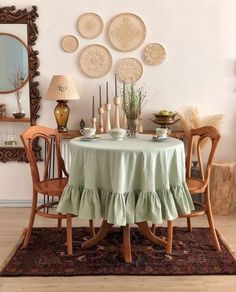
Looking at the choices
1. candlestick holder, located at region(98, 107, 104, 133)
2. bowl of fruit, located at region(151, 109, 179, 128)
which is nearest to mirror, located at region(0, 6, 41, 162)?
candlestick holder, located at region(98, 107, 104, 133)

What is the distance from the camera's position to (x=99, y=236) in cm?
304

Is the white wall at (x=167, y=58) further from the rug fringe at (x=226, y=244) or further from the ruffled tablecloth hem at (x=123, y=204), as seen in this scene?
the ruffled tablecloth hem at (x=123, y=204)

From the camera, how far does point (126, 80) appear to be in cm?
405

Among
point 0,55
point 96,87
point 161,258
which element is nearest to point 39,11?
point 0,55

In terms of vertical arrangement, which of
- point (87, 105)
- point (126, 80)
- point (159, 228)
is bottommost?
point (159, 228)

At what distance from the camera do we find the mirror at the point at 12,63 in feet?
12.9

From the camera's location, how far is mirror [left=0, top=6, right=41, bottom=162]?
390 centimetres

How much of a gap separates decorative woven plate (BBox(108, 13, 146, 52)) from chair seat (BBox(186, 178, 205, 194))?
1535 mm

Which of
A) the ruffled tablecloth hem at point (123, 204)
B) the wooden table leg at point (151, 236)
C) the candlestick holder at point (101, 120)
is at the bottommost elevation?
the wooden table leg at point (151, 236)

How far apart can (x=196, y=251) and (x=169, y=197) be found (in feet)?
1.91

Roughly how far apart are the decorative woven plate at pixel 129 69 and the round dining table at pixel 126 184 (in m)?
1.34

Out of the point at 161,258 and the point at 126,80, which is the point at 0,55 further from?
the point at 161,258

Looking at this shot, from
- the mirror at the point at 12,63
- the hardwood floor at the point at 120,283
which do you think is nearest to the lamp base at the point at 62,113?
the mirror at the point at 12,63

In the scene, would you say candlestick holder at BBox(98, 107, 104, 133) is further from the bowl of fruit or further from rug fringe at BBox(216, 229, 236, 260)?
rug fringe at BBox(216, 229, 236, 260)
